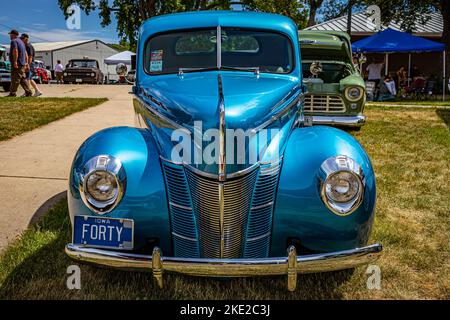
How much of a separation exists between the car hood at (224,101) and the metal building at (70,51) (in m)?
46.9

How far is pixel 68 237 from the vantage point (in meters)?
3.29

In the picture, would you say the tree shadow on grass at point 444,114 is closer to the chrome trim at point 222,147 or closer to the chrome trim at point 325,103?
the chrome trim at point 325,103

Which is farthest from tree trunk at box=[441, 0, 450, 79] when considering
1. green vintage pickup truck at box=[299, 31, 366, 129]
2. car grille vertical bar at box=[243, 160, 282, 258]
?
car grille vertical bar at box=[243, 160, 282, 258]

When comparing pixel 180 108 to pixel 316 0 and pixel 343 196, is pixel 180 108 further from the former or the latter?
pixel 316 0

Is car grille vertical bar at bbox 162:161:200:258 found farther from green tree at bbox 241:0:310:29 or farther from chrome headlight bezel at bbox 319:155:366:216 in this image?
green tree at bbox 241:0:310:29

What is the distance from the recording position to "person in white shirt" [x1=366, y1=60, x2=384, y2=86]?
14.5 metres

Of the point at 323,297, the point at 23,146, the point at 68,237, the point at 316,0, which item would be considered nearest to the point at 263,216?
the point at 323,297

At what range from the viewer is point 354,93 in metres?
7.29

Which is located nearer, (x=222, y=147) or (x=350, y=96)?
(x=222, y=147)

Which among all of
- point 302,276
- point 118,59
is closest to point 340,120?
point 302,276

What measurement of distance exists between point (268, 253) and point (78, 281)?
1.10 meters

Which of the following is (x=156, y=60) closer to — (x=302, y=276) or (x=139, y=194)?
(x=139, y=194)

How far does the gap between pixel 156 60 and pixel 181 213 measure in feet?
5.57
